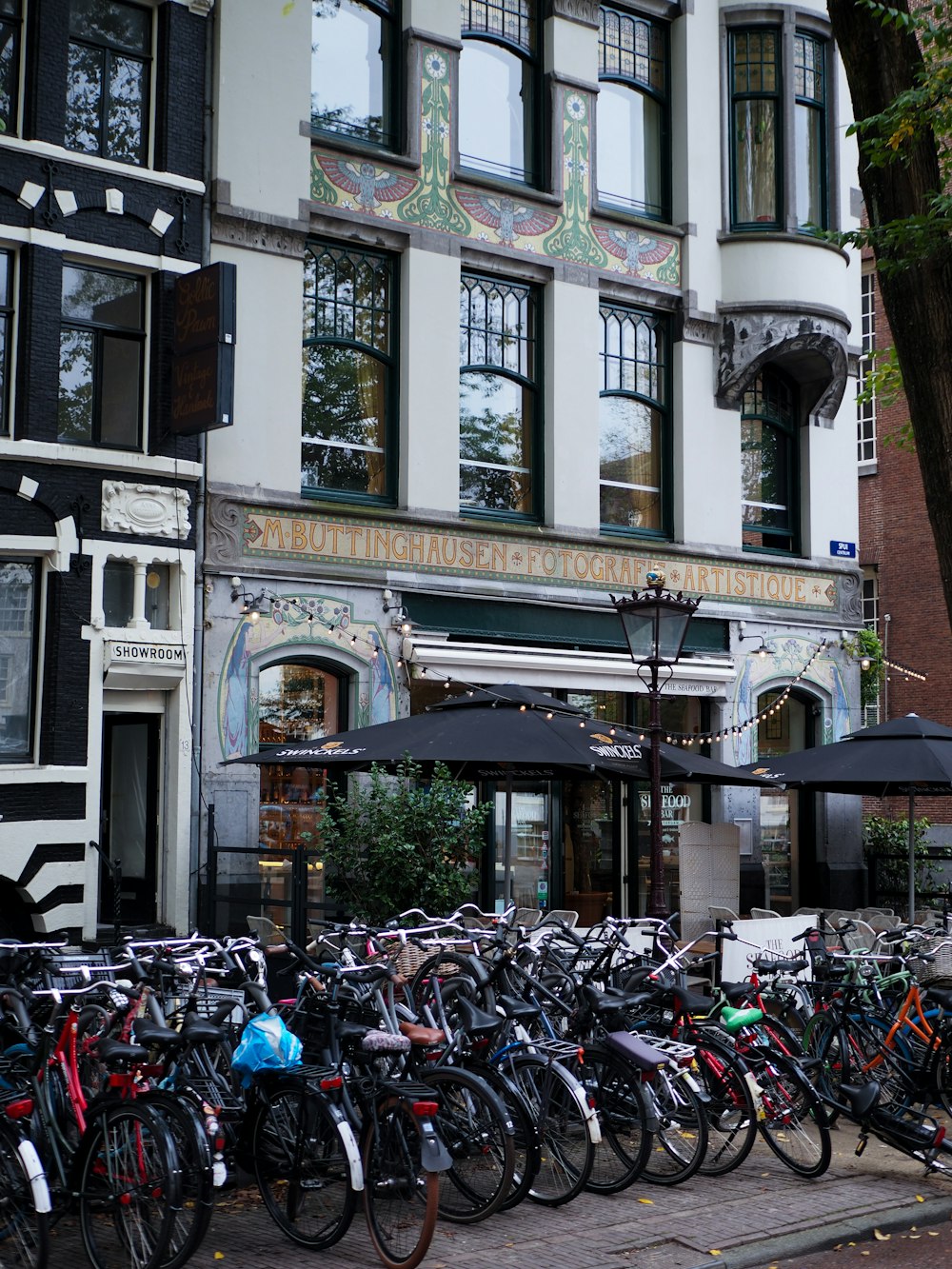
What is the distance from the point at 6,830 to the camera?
14555 mm

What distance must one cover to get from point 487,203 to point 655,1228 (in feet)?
44.4

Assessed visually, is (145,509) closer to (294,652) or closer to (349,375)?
(294,652)

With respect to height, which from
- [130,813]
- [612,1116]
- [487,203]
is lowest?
[612,1116]

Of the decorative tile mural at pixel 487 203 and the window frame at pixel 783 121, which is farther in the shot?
the window frame at pixel 783 121

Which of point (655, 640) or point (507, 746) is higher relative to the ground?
point (655, 640)

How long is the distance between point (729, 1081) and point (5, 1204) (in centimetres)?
407

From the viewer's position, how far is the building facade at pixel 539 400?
1673 cm

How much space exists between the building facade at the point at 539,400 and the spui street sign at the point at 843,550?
0.03 meters

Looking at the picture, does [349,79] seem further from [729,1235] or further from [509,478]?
[729,1235]

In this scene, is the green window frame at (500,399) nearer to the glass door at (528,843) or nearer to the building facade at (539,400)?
the building facade at (539,400)

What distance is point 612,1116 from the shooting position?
28.7 ft

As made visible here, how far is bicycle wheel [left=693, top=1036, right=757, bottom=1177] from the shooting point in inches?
348

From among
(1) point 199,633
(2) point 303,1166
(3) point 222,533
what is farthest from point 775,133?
(2) point 303,1166

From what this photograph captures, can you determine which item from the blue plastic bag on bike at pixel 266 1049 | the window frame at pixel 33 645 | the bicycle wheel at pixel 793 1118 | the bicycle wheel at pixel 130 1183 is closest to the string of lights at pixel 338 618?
the window frame at pixel 33 645
